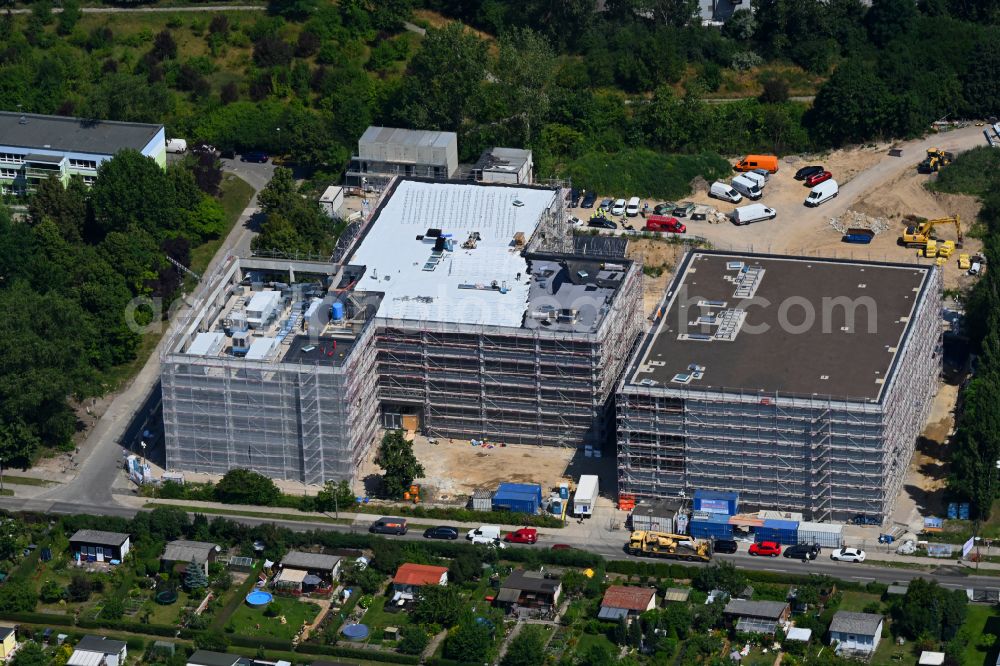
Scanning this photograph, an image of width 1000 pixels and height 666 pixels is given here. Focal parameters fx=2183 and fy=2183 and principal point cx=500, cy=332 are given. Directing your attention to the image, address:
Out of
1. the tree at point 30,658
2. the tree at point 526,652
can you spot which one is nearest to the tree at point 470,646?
the tree at point 526,652

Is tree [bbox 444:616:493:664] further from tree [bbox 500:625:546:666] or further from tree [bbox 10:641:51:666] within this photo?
tree [bbox 10:641:51:666]

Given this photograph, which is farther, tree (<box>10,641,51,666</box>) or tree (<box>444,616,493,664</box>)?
tree (<box>10,641,51,666</box>)

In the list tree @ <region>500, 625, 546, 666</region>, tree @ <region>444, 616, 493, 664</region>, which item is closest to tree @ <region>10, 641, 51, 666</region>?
tree @ <region>444, 616, 493, 664</region>

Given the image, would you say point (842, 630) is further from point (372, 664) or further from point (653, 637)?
point (372, 664)

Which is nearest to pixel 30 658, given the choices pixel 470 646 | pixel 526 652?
pixel 470 646

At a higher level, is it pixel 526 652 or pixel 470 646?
pixel 526 652

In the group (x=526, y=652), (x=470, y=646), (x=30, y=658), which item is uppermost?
(x=526, y=652)

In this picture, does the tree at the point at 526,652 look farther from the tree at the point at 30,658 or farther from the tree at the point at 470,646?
the tree at the point at 30,658

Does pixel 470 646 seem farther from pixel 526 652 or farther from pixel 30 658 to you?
pixel 30 658
